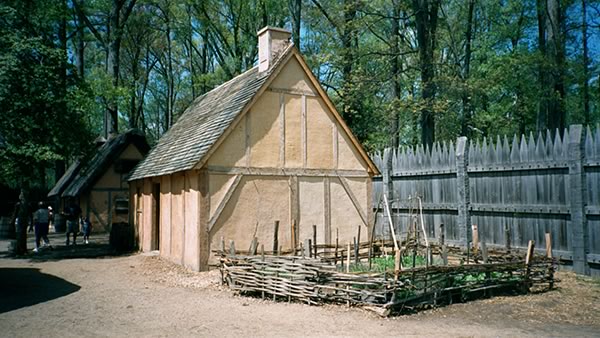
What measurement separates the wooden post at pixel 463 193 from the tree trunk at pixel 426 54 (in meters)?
5.34

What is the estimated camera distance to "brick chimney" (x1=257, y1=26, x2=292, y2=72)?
14.4 m

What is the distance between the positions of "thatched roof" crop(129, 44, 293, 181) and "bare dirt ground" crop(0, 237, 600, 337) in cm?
358

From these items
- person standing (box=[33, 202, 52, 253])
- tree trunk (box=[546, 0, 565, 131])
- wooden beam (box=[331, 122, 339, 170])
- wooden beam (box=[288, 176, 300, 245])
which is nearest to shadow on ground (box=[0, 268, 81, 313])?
person standing (box=[33, 202, 52, 253])

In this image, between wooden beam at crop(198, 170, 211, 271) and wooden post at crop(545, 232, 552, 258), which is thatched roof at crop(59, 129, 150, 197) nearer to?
wooden beam at crop(198, 170, 211, 271)

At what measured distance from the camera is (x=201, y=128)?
15117mm

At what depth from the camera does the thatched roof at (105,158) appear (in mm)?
25781

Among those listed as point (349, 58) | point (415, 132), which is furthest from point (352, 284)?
point (415, 132)

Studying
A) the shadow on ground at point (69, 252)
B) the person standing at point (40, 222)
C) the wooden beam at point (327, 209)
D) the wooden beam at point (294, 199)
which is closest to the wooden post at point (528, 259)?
the wooden beam at point (327, 209)

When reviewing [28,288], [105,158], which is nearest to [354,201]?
[28,288]

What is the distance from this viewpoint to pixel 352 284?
8.79 metres

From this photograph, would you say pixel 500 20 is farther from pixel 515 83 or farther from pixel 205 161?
pixel 205 161

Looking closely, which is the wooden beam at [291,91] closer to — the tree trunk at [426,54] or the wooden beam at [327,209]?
the wooden beam at [327,209]

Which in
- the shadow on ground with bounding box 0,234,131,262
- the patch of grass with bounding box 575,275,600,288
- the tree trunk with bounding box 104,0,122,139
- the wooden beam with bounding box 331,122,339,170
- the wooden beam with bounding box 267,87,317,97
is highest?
the tree trunk with bounding box 104,0,122,139

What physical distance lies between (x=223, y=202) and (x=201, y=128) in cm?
326
